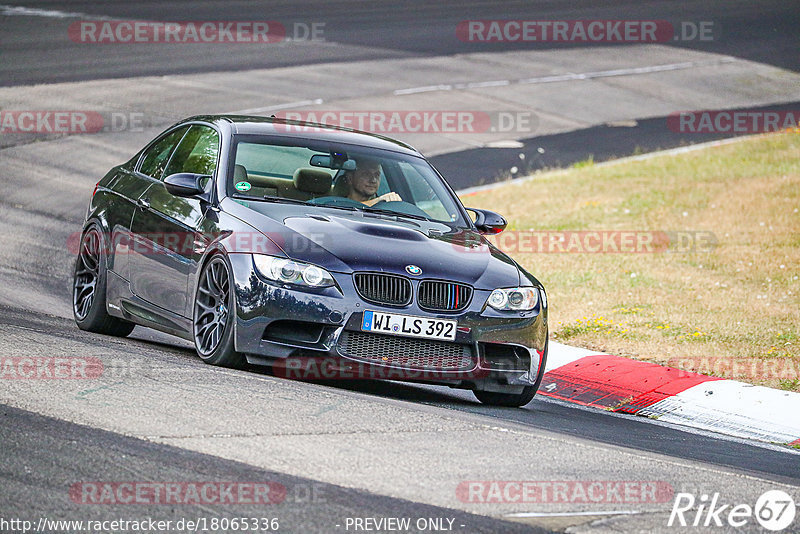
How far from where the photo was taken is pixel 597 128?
2359cm

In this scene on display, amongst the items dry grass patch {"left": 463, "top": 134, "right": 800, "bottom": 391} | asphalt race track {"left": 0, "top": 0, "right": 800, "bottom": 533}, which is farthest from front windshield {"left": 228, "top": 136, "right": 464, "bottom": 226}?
dry grass patch {"left": 463, "top": 134, "right": 800, "bottom": 391}

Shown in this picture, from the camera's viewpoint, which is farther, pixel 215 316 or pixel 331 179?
pixel 331 179

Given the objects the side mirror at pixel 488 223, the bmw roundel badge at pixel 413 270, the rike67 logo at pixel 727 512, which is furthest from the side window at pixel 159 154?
the rike67 logo at pixel 727 512

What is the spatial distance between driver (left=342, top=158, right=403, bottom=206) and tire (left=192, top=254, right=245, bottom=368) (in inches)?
50.4

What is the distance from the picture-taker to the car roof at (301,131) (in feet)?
29.1

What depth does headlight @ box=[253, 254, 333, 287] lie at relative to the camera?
24.0 ft

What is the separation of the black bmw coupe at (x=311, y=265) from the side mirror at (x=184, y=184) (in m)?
0.01

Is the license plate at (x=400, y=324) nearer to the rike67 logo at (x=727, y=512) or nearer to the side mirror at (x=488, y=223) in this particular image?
the side mirror at (x=488, y=223)

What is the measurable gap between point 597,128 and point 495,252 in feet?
51.7

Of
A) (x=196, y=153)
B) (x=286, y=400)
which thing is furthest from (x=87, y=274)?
(x=286, y=400)

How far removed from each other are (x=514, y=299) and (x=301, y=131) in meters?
2.17

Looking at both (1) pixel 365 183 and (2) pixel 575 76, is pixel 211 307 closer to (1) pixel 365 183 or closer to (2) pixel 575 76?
(1) pixel 365 183

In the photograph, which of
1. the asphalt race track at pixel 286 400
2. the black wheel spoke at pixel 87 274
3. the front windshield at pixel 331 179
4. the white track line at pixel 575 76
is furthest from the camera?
the white track line at pixel 575 76

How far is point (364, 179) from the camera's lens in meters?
8.78
